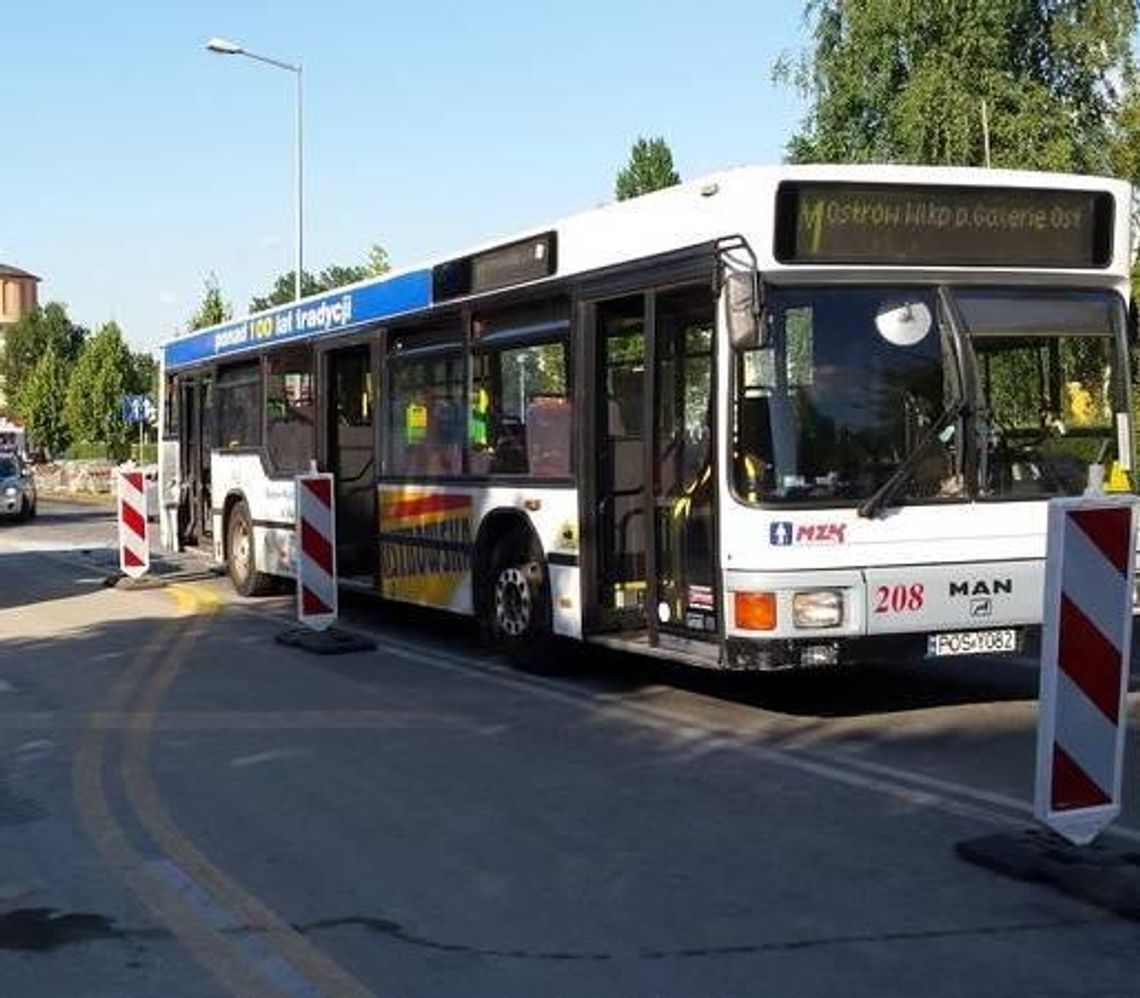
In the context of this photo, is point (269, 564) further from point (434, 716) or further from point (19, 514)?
point (19, 514)

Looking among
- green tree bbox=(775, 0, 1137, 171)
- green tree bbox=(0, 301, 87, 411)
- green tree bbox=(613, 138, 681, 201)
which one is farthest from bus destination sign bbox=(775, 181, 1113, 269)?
green tree bbox=(0, 301, 87, 411)

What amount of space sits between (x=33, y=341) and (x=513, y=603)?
346 feet

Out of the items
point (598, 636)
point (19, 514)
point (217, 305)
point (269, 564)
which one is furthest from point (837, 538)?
point (217, 305)

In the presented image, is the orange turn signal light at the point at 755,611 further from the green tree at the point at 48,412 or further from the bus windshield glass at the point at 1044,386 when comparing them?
the green tree at the point at 48,412

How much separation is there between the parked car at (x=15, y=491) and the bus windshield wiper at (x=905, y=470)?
Result: 29169mm

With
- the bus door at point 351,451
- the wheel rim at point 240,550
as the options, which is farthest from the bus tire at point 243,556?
the bus door at point 351,451

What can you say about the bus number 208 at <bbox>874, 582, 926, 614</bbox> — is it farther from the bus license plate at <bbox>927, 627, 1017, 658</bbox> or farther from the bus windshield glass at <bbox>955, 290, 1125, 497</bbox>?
the bus windshield glass at <bbox>955, 290, 1125, 497</bbox>

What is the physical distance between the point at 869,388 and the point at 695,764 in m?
2.20

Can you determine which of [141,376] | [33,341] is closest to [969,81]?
[141,376]

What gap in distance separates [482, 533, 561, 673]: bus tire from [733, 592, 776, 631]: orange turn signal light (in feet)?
7.64

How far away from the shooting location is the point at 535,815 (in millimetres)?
7023

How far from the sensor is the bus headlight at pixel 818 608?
8414mm

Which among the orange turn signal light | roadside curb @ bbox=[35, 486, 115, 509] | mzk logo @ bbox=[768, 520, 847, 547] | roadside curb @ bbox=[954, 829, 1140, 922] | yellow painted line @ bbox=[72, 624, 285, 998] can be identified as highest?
mzk logo @ bbox=[768, 520, 847, 547]

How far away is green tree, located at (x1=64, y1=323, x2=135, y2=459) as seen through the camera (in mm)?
76625
